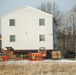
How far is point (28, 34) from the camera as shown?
49188 millimetres

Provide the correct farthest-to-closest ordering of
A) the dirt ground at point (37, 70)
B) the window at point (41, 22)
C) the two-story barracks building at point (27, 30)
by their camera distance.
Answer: the window at point (41, 22) → the two-story barracks building at point (27, 30) → the dirt ground at point (37, 70)

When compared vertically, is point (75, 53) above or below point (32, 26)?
below

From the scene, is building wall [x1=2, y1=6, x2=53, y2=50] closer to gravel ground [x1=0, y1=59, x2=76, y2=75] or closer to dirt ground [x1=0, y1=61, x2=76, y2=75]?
gravel ground [x1=0, y1=59, x2=76, y2=75]

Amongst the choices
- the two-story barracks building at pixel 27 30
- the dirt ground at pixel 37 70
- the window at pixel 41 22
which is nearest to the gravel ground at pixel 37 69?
the dirt ground at pixel 37 70

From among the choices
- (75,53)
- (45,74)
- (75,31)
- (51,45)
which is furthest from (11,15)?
(45,74)

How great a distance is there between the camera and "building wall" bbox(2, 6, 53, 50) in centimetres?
4884

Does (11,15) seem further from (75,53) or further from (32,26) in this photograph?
(75,53)

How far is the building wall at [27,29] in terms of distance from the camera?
48.8 meters

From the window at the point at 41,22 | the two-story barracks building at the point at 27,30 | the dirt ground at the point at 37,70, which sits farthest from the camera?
the window at the point at 41,22

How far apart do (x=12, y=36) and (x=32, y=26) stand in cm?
343

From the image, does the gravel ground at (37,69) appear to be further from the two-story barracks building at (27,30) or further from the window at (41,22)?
the window at (41,22)

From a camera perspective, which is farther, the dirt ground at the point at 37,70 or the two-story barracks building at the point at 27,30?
the two-story barracks building at the point at 27,30

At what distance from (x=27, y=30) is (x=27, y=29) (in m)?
0.16

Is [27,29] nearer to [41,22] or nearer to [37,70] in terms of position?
[41,22]
